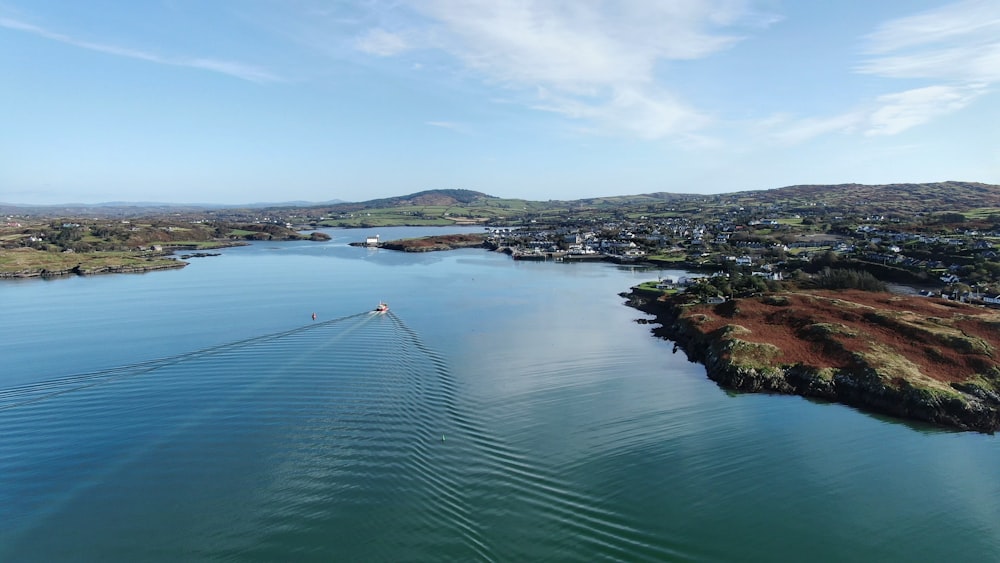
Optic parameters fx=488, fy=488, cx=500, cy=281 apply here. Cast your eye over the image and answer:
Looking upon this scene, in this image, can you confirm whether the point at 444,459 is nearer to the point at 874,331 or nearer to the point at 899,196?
the point at 874,331

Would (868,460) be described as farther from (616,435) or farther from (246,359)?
(246,359)

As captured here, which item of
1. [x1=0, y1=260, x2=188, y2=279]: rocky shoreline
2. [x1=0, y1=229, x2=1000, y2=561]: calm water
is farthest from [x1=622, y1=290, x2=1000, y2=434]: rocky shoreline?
[x1=0, y1=260, x2=188, y2=279]: rocky shoreline

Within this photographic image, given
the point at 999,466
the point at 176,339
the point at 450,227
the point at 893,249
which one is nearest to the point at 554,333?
the point at 999,466

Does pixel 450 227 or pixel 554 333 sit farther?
pixel 450 227

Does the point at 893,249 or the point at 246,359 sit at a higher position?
the point at 893,249

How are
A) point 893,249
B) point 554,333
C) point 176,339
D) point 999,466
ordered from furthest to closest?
point 893,249, point 554,333, point 176,339, point 999,466

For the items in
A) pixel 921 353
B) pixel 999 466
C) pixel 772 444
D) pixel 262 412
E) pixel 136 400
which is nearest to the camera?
pixel 999 466

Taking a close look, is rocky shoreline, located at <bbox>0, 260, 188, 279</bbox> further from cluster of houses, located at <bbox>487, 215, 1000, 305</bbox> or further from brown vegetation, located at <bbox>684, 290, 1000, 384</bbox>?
brown vegetation, located at <bbox>684, 290, 1000, 384</bbox>

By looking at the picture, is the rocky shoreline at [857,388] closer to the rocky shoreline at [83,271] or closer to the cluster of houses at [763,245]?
the cluster of houses at [763,245]
